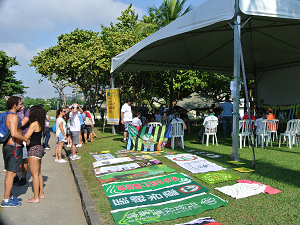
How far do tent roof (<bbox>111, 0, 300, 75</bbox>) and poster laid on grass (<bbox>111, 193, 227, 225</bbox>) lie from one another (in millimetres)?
4694

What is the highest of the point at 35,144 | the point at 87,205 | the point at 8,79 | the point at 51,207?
the point at 8,79

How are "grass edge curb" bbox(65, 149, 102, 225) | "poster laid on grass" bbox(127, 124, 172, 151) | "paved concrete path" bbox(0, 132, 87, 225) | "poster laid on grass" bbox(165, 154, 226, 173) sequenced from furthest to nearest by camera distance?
"poster laid on grass" bbox(127, 124, 172, 151) < "poster laid on grass" bbox(165, 154, 226, 173) < "paved concrete path" bbox(0, 132, 87, 225) < "grass edge curb" bbox(65, 149, 102, 225)

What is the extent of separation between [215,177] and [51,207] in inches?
127

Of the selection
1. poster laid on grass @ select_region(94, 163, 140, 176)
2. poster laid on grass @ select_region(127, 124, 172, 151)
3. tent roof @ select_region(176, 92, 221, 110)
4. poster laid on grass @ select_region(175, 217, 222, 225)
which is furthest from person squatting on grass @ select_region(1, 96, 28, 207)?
tent roof @ select_region(176, 92, 221, 110)

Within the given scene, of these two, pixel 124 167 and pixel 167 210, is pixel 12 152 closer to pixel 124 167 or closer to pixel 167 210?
pixel 124 167

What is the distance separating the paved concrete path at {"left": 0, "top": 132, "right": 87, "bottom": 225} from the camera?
3631 millimetres

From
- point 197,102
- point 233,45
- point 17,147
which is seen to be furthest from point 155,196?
point 197,102

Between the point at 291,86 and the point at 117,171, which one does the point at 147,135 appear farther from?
the point at 291,86

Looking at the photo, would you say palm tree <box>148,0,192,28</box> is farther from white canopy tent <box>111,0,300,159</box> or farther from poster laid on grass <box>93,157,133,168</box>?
poster laid on grass <box>93,157,133,168</box>

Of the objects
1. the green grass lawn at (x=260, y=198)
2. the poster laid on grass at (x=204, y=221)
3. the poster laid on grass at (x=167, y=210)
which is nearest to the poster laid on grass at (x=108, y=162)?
the green grass lawn at (x=260, y=198)

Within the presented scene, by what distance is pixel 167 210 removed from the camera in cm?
356

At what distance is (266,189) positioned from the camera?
4.16m

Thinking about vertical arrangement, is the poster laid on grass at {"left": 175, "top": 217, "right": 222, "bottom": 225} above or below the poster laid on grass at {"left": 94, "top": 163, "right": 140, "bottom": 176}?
below

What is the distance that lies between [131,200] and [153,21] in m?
21.3
